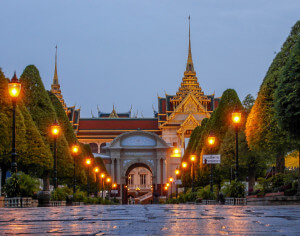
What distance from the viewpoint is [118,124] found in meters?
140

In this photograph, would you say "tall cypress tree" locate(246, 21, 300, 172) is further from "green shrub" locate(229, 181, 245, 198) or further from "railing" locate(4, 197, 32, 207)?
"railing" locate(4, 197, 32, 207)

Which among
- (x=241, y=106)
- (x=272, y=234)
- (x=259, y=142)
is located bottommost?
(x=272, y=234)

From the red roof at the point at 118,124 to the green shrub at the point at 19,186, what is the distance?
11132 cm

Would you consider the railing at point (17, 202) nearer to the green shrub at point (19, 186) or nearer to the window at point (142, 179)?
the green shrub at point (19, 186)

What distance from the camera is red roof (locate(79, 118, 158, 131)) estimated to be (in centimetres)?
13950

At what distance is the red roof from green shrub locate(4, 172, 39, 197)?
111m

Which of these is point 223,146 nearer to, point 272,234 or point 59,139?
point 59,139

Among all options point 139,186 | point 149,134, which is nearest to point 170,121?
point 139,186

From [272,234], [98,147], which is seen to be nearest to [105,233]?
[272,234]

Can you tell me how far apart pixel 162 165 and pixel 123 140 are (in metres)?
8.89

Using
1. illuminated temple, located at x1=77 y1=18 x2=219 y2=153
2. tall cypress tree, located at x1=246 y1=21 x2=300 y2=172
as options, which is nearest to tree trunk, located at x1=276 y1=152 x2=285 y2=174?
tall cypress tree, located at x1=246 y1=21 x2=300 y2=172

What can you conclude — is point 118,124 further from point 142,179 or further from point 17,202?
point 17,202

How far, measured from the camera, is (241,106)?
162ft

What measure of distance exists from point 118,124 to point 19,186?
113710mm
